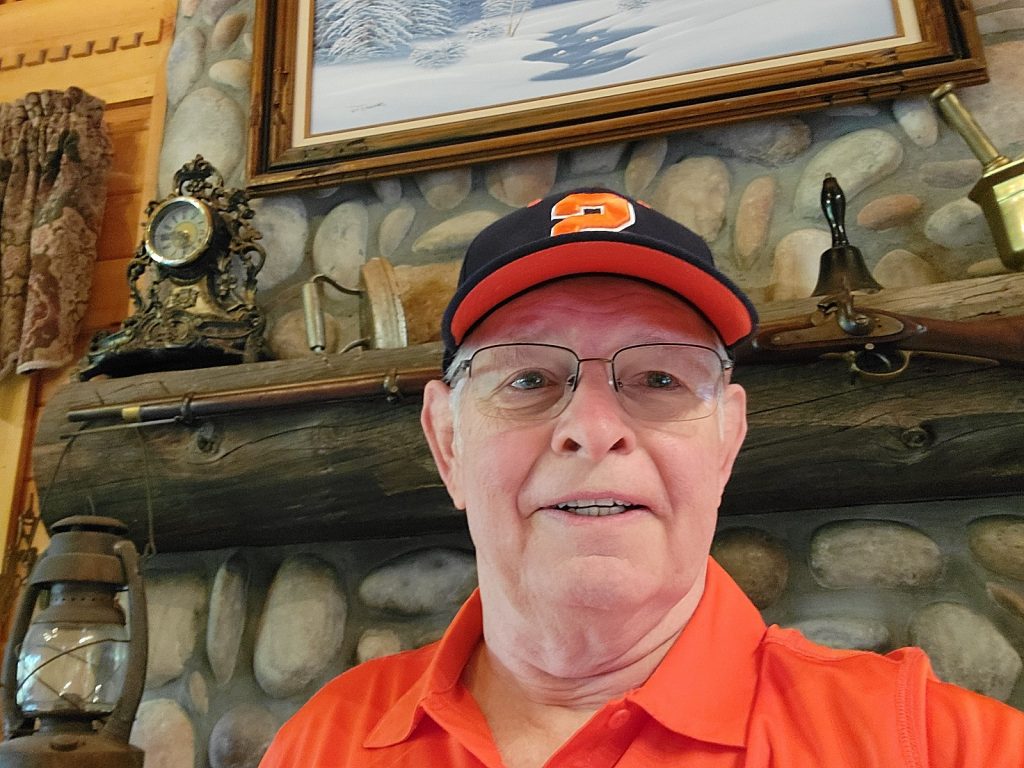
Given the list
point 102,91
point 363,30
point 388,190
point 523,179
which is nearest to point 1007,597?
point 523,179

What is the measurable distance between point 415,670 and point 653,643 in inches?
13.0

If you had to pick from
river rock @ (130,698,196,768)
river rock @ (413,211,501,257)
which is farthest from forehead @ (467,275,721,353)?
river rock @ (130,698,196,768)

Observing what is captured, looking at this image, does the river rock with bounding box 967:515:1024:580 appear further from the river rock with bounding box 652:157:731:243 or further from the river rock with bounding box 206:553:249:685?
the river rock with bounding box 206:553:249:685

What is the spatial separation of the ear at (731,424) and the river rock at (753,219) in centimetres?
55

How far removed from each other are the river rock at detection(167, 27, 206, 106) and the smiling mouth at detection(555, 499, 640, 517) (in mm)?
1570

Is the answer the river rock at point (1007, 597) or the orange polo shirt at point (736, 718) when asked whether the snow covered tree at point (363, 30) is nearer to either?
the orange polo shirt at point (736, 718)

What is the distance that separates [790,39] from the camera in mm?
1423

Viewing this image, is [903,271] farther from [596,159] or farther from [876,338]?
[596,159]

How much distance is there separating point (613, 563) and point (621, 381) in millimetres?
176

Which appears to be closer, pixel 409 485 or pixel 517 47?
pixel 409 485

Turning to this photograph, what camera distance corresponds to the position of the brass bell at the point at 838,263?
1.12 metres

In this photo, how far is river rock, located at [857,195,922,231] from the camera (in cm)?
131

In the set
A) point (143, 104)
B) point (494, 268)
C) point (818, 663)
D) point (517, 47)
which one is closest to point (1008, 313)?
point (818, 663)

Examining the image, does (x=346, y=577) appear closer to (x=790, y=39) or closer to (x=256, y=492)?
(x=256, y=492)
